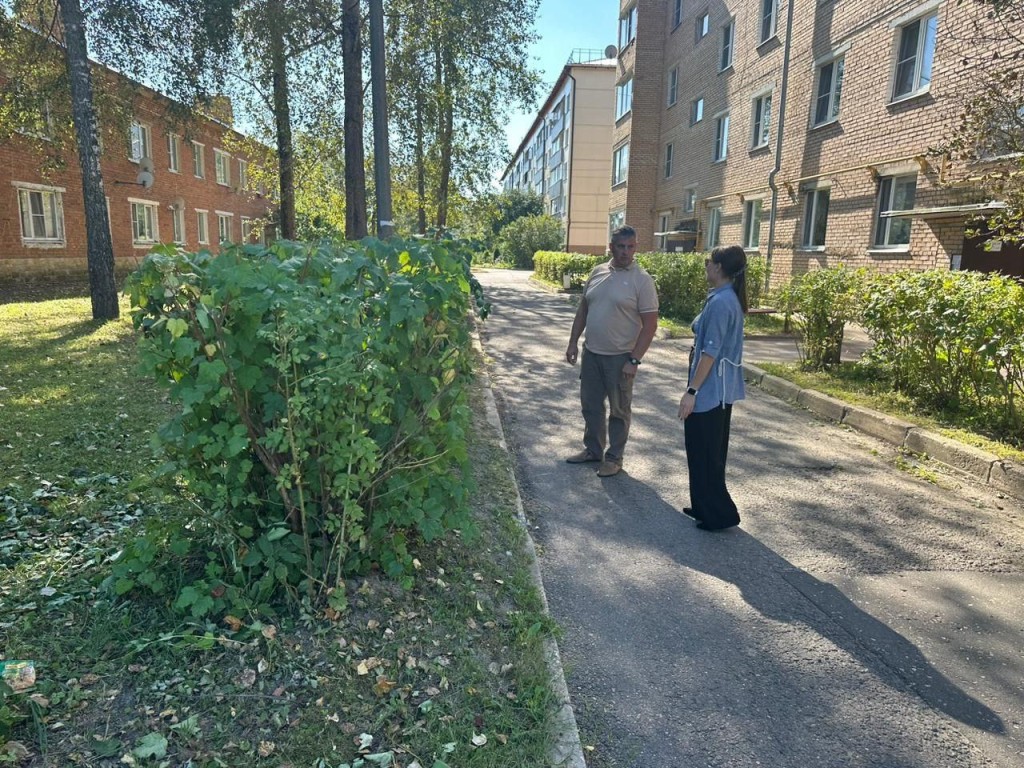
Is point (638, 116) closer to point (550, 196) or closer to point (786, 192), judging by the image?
point (786, 192)

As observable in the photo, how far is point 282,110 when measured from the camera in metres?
15.4

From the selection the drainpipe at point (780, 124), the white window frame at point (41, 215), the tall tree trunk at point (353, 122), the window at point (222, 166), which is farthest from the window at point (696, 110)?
the window at point (222, 166)

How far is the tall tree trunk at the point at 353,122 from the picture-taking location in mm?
12031

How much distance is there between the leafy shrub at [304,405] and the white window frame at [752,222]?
18.7m

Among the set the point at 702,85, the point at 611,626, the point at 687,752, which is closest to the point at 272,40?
the point at 611,626

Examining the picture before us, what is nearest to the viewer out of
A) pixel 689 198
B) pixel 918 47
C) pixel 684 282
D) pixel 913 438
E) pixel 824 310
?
pixel 913 438

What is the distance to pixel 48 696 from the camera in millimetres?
2342

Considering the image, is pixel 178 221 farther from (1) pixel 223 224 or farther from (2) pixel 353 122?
(2) pixel 353 122

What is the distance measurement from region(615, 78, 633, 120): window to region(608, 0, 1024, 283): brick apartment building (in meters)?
0.54

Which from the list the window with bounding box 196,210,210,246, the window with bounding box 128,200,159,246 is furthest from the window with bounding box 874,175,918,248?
the window with bounding box 196,210,210,246

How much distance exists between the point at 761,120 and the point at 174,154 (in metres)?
23.9

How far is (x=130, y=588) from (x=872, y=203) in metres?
15.9

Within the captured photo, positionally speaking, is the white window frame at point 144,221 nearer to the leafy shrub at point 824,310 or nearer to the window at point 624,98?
the window at point 624,98

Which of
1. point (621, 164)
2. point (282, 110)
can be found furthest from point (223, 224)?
point (282, 110)
